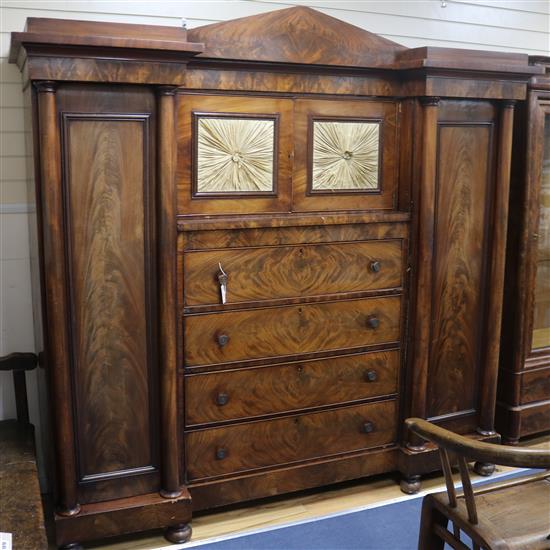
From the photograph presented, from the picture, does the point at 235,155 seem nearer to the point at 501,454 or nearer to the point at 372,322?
the point at 372,322

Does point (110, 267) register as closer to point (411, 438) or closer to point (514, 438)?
point (411, 438)

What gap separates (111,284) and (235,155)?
683 millimetres

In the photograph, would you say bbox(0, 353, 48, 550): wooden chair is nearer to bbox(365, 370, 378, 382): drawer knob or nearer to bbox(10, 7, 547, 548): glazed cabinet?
bbox(10, 7, 547, 548): glazed cabinet

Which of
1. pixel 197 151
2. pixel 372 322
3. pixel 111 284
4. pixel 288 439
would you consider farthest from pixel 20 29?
pixel 288 439

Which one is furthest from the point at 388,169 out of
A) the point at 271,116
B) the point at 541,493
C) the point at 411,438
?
the point at 541,493

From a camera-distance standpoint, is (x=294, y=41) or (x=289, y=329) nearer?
(x=294, y=41)

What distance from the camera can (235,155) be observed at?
109 inches

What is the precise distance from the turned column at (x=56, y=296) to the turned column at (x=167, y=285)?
33 cm

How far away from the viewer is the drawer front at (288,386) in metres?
2.81

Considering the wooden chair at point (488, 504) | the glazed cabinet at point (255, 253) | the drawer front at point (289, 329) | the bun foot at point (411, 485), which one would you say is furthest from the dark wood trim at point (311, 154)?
the bun foot at point (411, 485)

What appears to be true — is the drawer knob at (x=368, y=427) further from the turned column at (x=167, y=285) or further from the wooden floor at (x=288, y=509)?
the turned column at (x=167, y=285)

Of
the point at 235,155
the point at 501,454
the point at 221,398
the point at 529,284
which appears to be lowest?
the point at 221,398

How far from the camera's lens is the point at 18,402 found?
301cm

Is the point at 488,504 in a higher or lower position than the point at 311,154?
lower
